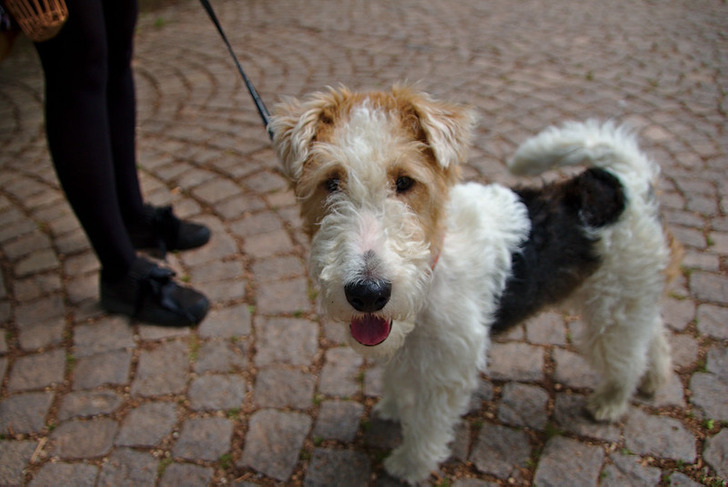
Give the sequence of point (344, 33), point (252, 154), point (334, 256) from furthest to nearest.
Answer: point (344, 33)
point (252, 154)
point (334, 256)

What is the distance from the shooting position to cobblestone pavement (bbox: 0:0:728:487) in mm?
2752

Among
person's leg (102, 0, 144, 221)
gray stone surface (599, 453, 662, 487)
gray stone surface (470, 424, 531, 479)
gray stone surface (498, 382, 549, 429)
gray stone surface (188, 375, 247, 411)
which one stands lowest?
gray stone surface (188, 375, 247, 411)

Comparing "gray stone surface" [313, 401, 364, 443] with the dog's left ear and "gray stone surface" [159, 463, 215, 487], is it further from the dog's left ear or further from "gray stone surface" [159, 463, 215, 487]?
the dog's left ear

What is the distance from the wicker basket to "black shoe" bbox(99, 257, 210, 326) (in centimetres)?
153

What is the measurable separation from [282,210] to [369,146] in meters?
2.48

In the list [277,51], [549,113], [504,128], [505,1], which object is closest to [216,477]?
[504,128]

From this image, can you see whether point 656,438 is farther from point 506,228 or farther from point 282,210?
point 282,210

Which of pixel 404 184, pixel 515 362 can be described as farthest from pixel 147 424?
pixel 515 362

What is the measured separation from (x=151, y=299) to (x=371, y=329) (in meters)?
2.00

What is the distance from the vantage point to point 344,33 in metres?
8.01

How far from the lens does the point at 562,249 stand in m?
2.58

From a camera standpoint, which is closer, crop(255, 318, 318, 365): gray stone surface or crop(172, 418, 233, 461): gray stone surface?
crop(172, 418, 233, 461): gray stone surface

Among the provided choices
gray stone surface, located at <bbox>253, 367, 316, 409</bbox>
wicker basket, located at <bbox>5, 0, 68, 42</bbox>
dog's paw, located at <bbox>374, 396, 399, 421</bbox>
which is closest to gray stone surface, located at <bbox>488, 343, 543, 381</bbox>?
Result: dog's paw, located at <bbox>374, 396, 399, 421</bbox>

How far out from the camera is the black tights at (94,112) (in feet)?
8.95
